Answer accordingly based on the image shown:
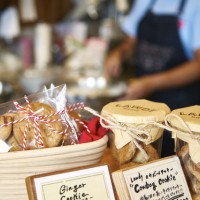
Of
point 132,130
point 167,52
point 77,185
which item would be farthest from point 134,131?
point 167,52

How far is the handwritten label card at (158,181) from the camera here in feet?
2.17

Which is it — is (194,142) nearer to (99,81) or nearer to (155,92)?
(155,92)

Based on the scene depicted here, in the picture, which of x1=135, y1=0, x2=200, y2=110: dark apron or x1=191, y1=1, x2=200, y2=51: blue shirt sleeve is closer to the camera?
x1=191, y1=1, x2=200, y2=51: blue shirt sleeve

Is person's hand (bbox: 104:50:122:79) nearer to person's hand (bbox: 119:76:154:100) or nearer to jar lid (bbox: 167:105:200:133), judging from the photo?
person's hand (bbox: 119:76:154:100)

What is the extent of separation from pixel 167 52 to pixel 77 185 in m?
1.45

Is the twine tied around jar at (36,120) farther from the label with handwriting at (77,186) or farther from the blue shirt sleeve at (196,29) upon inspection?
the blue shirt sleeve at (196,29)

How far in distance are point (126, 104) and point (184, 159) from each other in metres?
0.16

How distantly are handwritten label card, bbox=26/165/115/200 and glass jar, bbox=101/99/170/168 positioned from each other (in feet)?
0.28

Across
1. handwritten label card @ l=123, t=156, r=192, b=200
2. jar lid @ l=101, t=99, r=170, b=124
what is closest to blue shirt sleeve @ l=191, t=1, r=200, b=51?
jar lid @ l=101, t=99, r=170, b=124

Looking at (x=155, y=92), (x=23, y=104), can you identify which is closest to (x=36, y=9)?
(x=155, y=92)

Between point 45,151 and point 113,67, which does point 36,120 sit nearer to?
point 45,151

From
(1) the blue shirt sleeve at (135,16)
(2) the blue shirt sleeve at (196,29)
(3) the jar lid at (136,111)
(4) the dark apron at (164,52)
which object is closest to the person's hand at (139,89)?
(4) the dark apron at (164,52)

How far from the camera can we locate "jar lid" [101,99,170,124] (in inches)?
28.3

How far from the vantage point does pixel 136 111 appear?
0.76 m
